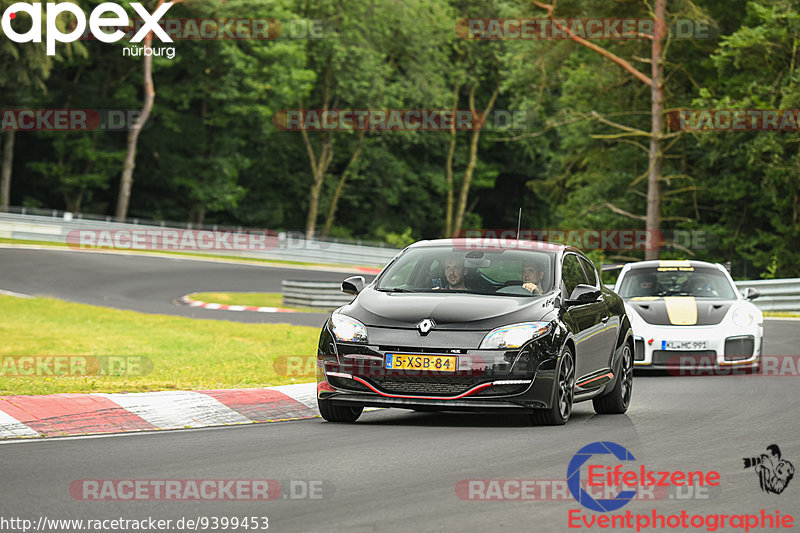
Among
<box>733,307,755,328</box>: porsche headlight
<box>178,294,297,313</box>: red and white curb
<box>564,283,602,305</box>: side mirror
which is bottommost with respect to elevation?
<box>178,294,297,313</box>: red and white curb

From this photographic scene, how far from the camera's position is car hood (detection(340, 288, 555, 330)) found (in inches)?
389

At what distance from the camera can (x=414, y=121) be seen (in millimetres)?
72750

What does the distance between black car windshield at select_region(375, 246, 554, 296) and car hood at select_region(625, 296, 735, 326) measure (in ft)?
16.6

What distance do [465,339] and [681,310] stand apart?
704cm

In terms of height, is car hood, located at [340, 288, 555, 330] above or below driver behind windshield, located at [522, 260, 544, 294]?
below

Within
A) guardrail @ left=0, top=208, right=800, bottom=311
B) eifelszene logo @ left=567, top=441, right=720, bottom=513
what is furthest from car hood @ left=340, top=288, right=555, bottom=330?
guardrail @ left=0, top=208, right=800, bottom=311

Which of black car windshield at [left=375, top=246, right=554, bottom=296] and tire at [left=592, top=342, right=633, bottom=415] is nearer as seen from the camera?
black car windshield at [left=375, top=246, right=554, bottom=296]

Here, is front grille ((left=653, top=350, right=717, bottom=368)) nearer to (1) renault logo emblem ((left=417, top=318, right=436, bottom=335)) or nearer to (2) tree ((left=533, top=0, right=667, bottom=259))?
(1) renault logo emblem ((left=417, top=318, right=436, bottom=335))

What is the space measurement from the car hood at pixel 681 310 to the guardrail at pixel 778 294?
12656 mm

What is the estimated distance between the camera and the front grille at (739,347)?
15.9 metres

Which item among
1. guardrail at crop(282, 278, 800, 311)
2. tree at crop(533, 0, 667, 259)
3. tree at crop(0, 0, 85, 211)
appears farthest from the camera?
tree at crop(0, 0, 85, 211)

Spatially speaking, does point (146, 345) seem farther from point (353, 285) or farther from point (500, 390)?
point (500, 390)

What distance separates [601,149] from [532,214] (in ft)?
123

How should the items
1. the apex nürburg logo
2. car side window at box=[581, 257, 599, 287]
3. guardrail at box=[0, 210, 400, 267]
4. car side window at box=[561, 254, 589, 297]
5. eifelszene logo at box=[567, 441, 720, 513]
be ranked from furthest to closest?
guardrail at box=[0, 210, 400, 267]
the apex nürburg logo
car side window at box=[581, 257, 599, 287]
car side window at box=[561, 254, 589, 297]
eifelszene logo at box=[567, 441, 720, 513]
